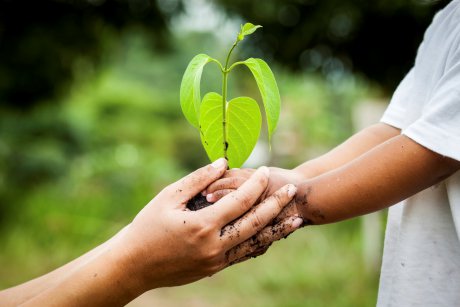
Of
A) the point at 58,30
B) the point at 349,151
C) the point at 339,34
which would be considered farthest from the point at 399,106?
the point at 58,30

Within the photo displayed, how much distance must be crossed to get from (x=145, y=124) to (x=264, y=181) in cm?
1158

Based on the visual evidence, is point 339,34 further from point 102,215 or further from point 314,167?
point 102,215

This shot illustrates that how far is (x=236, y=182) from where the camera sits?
1.37 meters

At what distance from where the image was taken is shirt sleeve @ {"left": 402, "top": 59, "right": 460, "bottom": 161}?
105 centimetres

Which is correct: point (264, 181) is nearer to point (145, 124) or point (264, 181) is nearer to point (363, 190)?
point (363, 190)

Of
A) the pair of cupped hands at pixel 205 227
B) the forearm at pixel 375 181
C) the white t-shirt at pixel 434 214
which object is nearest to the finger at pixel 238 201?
the pair of cupped hands at pixel 205 227

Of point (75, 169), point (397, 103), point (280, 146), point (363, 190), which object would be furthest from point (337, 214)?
point (280, 146)

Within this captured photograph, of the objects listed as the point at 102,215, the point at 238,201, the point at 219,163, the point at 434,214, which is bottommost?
the point at 434,214

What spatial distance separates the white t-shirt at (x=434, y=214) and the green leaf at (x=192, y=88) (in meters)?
0.49

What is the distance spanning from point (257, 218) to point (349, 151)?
1.27 ft

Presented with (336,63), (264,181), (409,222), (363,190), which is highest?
(336,63)

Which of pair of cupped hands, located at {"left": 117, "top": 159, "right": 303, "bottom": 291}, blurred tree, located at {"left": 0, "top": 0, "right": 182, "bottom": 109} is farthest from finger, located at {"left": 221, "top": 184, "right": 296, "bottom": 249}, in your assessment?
blurred tree, located at {"left": 0, "top": 0, "right": 182, "bottom": 109}

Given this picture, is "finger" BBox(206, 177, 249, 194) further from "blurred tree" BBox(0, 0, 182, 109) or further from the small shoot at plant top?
"blurred tree" BBox(0, 0, 182, 109)

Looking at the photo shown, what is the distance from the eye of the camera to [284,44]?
148 inches
